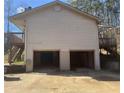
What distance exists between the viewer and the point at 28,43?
17.5m

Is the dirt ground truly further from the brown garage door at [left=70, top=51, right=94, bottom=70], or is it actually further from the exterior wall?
the brown garage door at [left=70, top=51, right=94, bottom=70]

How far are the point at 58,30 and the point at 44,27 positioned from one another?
→ 1019mm

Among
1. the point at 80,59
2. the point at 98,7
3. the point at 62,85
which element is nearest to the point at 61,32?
the point at 80,59

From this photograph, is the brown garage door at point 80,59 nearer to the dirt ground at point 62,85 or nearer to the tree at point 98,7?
the dirt ground at point 62,85

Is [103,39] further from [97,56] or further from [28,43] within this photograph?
[28,43]

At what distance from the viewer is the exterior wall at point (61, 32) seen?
58.2ft

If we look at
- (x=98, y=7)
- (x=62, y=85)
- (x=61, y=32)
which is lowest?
(x=62, y=85)

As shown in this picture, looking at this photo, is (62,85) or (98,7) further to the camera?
(98,7)

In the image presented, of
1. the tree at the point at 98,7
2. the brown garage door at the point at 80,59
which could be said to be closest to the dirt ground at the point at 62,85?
the brown garage door at the point at 80,59

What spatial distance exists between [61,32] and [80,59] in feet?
19.2

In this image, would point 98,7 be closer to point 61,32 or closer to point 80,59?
point 80,59

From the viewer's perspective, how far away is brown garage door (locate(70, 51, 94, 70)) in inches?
796

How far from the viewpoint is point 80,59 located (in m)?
23.2
